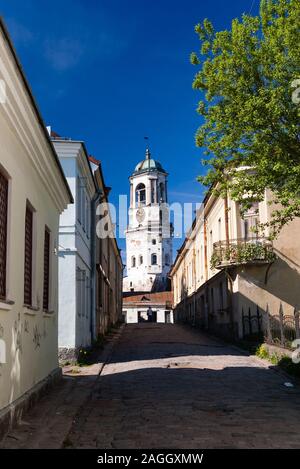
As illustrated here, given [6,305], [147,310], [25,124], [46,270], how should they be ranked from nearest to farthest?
[6,305], [25,124], [46,270], [147,310]

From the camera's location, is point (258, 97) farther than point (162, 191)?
No

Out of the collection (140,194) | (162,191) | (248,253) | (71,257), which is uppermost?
(162,191)

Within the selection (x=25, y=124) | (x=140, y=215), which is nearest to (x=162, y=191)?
(x=140, y=215)

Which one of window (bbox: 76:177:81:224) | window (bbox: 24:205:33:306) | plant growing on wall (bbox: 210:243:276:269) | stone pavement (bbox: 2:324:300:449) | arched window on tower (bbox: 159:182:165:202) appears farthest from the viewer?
arched window on tower (bbox: 159:182:165:202)

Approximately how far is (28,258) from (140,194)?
72557mm

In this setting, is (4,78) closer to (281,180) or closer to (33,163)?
(33,163)

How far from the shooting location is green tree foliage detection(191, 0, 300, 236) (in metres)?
11.3

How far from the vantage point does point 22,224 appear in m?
7.56

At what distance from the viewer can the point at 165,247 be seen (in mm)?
81938

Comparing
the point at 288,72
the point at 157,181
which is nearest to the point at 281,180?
the point at 288,72

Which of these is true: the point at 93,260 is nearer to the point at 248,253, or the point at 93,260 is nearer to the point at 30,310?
the point at 248,253

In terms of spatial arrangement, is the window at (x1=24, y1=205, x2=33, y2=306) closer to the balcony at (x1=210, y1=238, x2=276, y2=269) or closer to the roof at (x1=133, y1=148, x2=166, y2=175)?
the balcony at (x1=210, y1=238, x2=276, y2=269)

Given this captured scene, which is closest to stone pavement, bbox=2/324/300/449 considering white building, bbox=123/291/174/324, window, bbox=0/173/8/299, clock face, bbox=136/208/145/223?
window, bbox=0/173/8/299

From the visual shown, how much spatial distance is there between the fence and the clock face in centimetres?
5775
